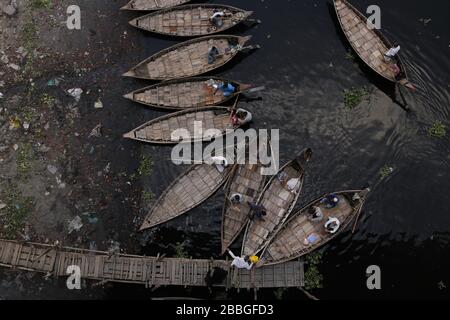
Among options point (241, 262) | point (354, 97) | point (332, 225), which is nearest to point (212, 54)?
point (354, 97)

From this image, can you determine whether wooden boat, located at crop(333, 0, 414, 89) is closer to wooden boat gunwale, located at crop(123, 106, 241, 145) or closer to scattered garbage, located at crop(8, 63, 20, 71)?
wooden boat gunwale, located at crop(123, 106, 241, 145)

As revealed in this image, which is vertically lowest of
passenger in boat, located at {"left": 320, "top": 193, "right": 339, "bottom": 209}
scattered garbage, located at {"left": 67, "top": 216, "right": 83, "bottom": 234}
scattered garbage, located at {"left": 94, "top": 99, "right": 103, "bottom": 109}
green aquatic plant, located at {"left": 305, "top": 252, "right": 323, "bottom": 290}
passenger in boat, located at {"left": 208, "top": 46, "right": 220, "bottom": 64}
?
green aquatic plant, located at {"left": 305, "top": 252, "right": 323, "bottom": 290}

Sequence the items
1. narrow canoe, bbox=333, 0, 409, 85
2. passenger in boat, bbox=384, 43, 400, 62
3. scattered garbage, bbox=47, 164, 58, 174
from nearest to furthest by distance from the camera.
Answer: scattered garbage, bbox=47, 164, 58, 174, passenger in boat, bbox=384, 43, 400, 62, narrow canoe, bbox=333, 0, 409, 85

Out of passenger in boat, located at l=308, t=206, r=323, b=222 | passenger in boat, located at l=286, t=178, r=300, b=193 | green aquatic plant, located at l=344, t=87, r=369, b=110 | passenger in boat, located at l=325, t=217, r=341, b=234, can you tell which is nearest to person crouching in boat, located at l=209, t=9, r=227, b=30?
green aquatic plant, located at l=344, t=87, r=369, b=110

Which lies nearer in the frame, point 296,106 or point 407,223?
point 407,223

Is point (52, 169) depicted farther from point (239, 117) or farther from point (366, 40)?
point (366, 40)
